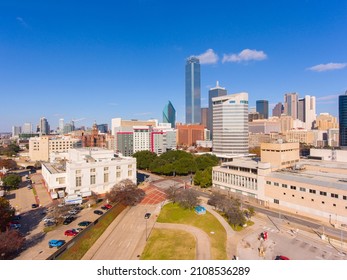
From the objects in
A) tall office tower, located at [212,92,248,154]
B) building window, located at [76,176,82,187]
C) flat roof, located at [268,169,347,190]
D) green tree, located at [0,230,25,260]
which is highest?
tall office tower, located at [212,92,248,154]

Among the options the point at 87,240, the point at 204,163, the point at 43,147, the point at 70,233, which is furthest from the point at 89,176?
the point at 43,147

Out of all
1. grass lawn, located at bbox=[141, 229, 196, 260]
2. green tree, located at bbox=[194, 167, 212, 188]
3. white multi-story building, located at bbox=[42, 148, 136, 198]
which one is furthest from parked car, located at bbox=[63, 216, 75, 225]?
green tree, located at bbox=[194, 167, 212, 188]

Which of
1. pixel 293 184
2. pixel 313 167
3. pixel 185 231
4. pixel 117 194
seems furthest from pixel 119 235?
pixel 313 167

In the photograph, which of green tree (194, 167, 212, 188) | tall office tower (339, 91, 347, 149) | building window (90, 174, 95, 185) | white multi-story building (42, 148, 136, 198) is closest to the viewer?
white multi-story building (42, 148, 136, 198)

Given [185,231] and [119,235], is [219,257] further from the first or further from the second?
[119,235]

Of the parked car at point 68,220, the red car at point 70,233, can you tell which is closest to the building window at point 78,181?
the parked car at point 68,220

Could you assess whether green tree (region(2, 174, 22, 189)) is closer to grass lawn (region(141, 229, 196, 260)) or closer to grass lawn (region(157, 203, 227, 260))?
grass lawn (region(157, 203, 227, 260))

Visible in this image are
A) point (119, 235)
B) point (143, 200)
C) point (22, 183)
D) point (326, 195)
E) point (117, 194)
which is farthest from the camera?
point (22, 183)
